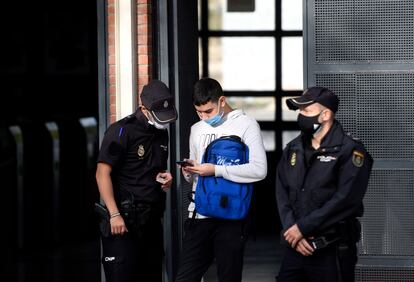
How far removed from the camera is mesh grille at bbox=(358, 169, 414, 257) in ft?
29.7

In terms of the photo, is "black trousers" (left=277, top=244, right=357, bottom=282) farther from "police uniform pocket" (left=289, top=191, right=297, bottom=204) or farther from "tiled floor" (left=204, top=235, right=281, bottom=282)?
"tiled floor" (left=204, top=235, right=281, bottom=282)

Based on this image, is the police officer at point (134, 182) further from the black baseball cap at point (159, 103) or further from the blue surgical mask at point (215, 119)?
the blue surgical mask at point (215, 119)

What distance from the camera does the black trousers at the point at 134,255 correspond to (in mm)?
7832

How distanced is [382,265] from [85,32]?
11.2 m

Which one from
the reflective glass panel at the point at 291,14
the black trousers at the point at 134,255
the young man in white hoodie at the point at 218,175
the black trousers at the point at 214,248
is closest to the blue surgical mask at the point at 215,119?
the young man in white hoodie at the point at 218,175

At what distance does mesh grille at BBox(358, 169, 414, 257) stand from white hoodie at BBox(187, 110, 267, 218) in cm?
161

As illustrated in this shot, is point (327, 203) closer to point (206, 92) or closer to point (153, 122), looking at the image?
point (206, 92)

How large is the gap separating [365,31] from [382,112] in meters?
0.65

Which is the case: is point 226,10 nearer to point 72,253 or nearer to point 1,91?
point 72,253

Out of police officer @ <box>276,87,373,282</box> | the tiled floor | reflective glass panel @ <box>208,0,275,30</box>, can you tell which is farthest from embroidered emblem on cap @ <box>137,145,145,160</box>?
reflective glass panel @ <box>208,0,275,30</box>

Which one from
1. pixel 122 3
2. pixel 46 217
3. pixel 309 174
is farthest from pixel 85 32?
pixel 309 174

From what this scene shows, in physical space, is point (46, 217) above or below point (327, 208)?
below

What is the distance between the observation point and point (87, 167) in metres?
16.5

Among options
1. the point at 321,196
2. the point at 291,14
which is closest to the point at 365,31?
the point at 321,196
